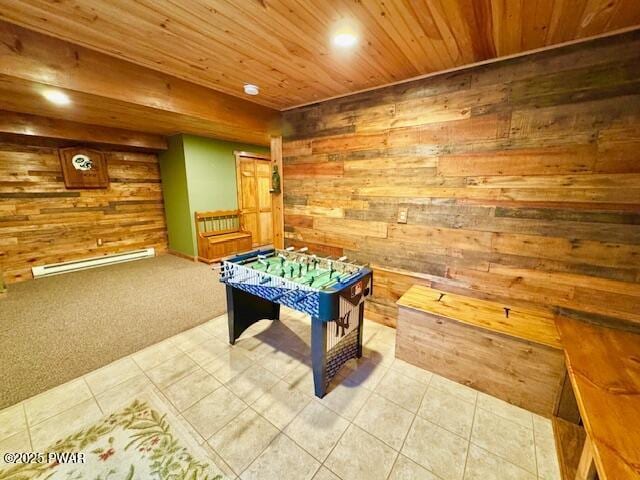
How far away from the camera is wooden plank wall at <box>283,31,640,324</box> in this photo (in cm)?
170

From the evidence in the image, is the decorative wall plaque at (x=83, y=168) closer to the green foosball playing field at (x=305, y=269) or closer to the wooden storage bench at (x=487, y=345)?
the green foosball playing field at (x=305, y=269)

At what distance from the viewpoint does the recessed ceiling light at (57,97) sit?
2.50m

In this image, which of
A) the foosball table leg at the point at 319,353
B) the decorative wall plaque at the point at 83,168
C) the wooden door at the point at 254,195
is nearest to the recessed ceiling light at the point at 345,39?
the foosball table leg at the point at 319,353

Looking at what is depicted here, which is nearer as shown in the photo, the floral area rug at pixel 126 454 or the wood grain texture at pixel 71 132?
the floral area rug at pixel 126 454

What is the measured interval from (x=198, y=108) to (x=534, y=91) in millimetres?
2870

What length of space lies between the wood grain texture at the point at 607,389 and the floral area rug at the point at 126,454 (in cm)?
173

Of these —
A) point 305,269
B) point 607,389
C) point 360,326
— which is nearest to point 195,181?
point 305,269

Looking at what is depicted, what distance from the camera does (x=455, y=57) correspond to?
1.96 metres

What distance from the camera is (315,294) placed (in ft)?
5.51

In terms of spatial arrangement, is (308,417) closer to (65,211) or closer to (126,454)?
(126,454)

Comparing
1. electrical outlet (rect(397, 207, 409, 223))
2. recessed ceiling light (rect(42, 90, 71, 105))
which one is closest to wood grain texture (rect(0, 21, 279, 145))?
recessed ceiling light (rect(42, 90, 71, 105))

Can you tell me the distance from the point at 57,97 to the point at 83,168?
211 cm

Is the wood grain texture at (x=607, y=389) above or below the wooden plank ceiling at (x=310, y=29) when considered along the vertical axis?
below

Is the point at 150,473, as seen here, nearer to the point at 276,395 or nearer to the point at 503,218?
the point at 276,395
